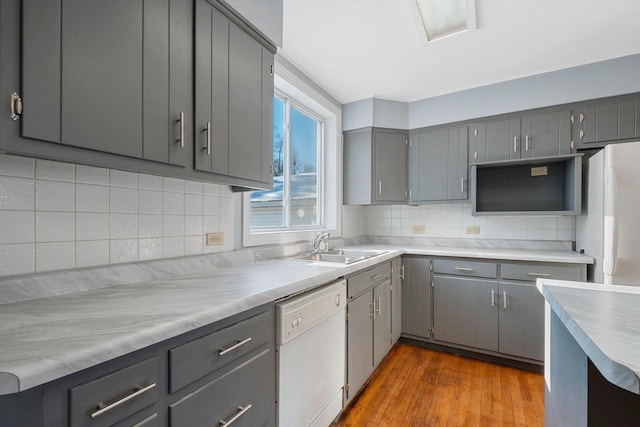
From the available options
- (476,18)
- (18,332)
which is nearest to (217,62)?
(18,332)

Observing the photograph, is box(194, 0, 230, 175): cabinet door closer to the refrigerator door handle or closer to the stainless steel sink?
the stainless steel sink

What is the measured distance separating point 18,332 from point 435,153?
3.18 metres

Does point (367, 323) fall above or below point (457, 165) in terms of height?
below

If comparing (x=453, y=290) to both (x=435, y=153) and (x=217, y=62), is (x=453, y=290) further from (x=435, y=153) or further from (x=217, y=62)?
(x=217, y=62)

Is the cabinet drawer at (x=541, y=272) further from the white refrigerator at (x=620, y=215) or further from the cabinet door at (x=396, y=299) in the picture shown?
the cabinet door at (x=396, y=299)

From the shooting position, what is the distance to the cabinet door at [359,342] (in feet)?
6.18

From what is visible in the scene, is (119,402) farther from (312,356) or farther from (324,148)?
(324,148)

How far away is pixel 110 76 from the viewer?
37.9 inches

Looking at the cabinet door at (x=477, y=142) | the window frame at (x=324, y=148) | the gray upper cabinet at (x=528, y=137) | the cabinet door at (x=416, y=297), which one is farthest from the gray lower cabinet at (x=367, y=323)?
the gray upper cabinet at (x=528, y=137)

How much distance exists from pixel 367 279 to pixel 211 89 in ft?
5.07

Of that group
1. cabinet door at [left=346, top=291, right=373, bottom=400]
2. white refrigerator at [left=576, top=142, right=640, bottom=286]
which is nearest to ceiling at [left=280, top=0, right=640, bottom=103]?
white refrigerator at [left=576, top=142, right=640, bottom=286]

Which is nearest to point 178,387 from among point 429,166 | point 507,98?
point 429,166

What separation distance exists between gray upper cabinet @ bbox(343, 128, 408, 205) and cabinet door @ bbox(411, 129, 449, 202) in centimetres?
11

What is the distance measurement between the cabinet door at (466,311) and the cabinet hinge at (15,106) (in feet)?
9.31
